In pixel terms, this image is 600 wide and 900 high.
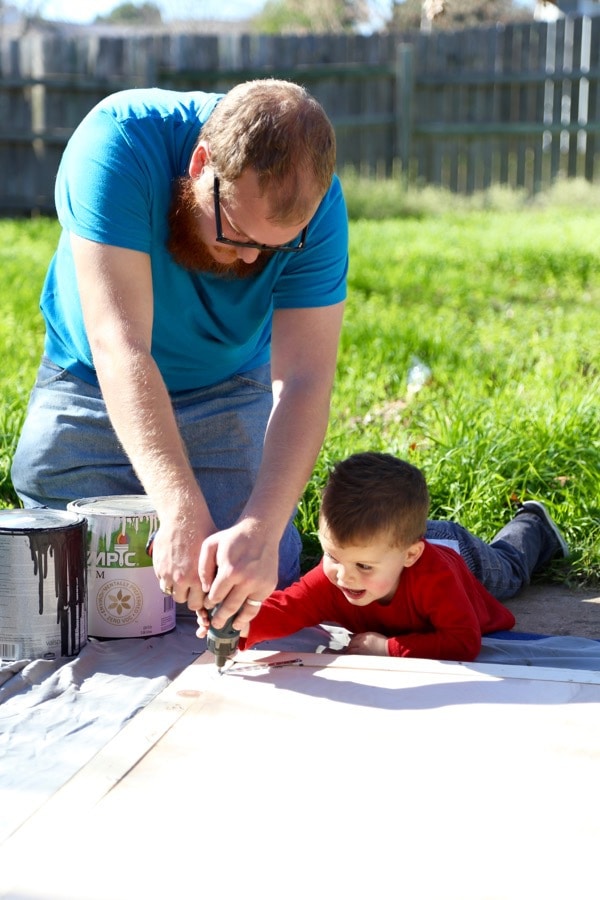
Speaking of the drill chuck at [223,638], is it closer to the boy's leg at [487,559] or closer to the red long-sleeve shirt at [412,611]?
the red long-sleeve shirt at [412,611]

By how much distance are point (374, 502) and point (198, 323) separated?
719 millimetres

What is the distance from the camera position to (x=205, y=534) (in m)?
1.99

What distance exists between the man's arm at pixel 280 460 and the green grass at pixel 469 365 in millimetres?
929

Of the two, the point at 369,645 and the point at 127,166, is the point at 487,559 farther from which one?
the point at 127,166

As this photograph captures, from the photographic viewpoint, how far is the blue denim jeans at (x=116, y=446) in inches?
114

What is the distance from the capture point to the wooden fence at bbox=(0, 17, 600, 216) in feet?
40.3

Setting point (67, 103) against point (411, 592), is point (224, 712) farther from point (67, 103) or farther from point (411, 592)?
point (67, 103)

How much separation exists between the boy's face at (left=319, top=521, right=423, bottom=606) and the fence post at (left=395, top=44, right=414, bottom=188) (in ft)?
33.7

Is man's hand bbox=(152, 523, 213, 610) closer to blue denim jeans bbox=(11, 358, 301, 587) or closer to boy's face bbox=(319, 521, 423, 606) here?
boy's face bbox=(319, 521, 423, 606)

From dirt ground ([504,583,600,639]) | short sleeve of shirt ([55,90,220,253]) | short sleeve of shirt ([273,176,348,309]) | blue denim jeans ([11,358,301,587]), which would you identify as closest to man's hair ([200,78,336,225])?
short sleeve of shirt ([55,90,220,253])

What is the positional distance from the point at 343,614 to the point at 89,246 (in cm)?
101

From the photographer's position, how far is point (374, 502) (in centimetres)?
237

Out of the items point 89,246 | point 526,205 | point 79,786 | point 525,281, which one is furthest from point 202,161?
point 526,205

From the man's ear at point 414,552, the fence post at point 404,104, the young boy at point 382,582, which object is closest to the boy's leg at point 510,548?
the young boy at point 382,582
